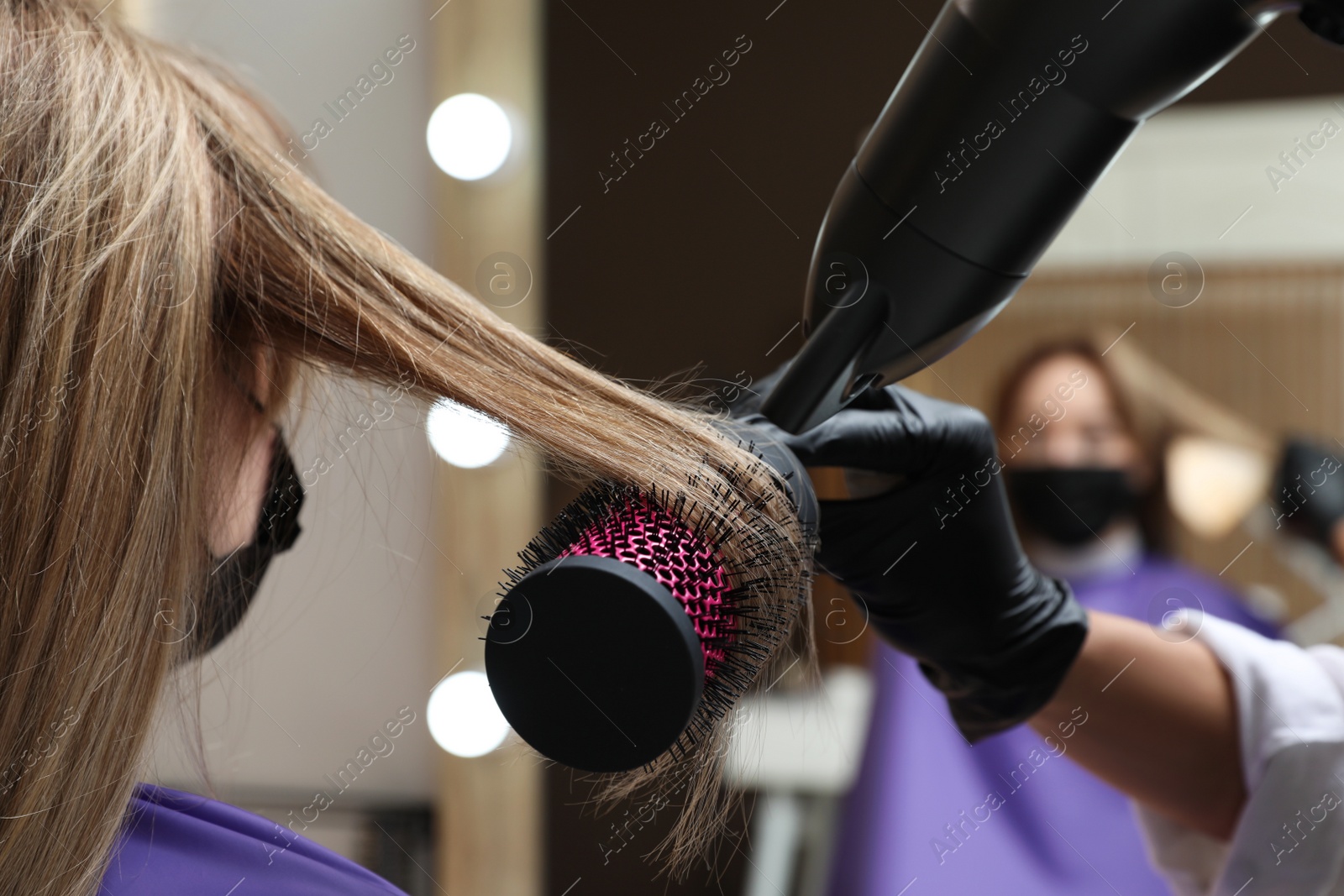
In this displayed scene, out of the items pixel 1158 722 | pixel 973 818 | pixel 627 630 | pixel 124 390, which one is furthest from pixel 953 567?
pixel 973 818

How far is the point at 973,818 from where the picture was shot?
103 cm

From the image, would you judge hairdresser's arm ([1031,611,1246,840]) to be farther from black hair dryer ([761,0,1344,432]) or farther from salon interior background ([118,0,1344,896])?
salon interior background ([118,0,1344,896])

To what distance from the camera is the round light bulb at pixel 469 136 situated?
1.25m

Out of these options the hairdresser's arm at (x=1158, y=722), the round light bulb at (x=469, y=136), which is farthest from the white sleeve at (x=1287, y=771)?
the round light bulb at (x=469, y=136)

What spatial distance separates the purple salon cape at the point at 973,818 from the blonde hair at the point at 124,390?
2.63ft

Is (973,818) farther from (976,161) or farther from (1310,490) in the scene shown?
(976,161)

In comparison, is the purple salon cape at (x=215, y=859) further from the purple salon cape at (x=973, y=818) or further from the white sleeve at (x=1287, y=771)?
the purple salon cape at (x=973, y=818)

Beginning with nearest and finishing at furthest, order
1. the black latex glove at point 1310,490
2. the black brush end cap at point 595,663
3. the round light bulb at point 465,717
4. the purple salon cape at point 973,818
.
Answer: the black brush end cap at point 595,663
the purple salon cape at point 973,818
the black latex glove at point 1310,490
the round light bulb at point 465,717

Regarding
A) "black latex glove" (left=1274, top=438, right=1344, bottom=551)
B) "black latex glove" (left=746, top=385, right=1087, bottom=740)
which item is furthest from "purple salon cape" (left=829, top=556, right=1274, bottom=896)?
"black latex glove" (left=746, top=385, right=1087, bottom=740)

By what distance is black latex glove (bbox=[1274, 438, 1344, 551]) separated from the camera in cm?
115

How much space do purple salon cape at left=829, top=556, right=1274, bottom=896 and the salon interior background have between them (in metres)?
0.36

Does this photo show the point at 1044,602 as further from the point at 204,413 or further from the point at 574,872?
the point at 574,872

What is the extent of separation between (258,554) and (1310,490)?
1266 millimetres

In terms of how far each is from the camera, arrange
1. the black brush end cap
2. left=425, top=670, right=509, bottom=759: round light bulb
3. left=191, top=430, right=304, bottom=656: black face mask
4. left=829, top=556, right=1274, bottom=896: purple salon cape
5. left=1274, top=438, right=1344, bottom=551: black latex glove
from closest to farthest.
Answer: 1. the black brush end cap
2. left=191, top=430, right=304, bottom=656: black face mask
3. left=829, top=556, right=1274, bottom=896: purple salon cape
4. left=1274, top=438, right=1344, bottom=551: black latex glove
5. left=425, top=670, right=509, bottom=759: round light bulb
